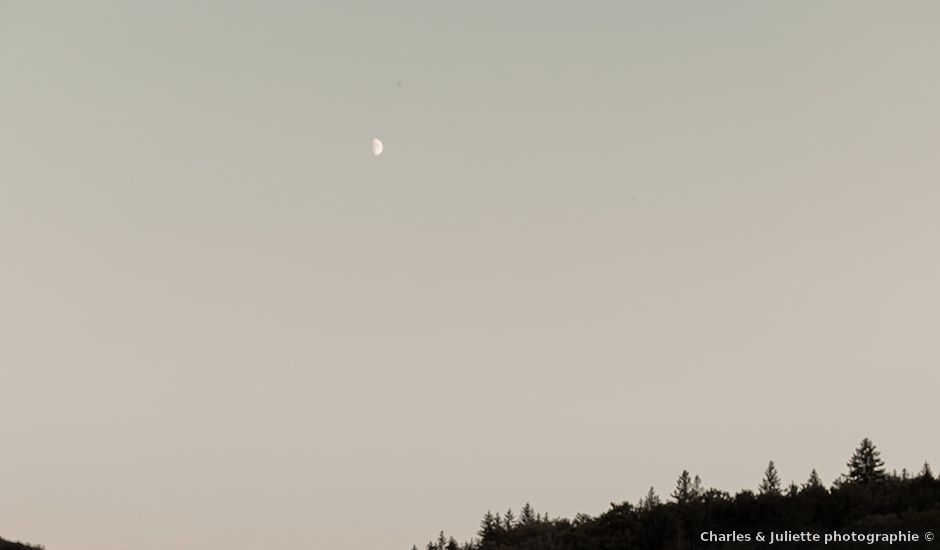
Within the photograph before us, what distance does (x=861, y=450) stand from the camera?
183 ft

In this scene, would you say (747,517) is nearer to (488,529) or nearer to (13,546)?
(488,529)

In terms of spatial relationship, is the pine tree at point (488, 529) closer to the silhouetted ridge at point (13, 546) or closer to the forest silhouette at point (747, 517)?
the forest silhouette at point (747, 517)

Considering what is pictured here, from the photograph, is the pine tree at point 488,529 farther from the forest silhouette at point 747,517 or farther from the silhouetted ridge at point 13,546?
the silhouetted ridge at point 13,546

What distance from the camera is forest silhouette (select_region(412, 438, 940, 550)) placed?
29.0 meters

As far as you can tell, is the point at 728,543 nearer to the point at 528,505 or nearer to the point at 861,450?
the point at 528,505

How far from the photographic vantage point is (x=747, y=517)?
32.1m

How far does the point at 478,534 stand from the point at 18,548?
25.7 meters

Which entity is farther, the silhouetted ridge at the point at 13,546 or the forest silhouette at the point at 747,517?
the silhouetted ridge at the point at 13,546

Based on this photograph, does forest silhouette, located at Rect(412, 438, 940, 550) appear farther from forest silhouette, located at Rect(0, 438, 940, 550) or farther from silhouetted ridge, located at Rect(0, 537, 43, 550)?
silhouetted ridge, located at Rect(0, 537, 43, 550)

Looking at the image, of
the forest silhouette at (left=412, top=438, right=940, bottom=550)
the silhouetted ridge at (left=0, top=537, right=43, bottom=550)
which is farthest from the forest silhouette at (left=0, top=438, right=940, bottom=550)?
the silhouetted ridge at (left=0, top=537, right=43, bottom=550)

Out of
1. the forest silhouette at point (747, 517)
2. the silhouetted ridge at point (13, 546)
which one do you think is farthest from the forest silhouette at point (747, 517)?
the silhouetted ridge at point (13, 546)

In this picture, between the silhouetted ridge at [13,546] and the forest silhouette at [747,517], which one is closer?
the forest silhouette at [747,517]

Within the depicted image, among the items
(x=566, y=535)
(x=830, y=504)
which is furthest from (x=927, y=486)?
(x=566, y=535)

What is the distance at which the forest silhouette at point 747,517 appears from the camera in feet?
95.0
